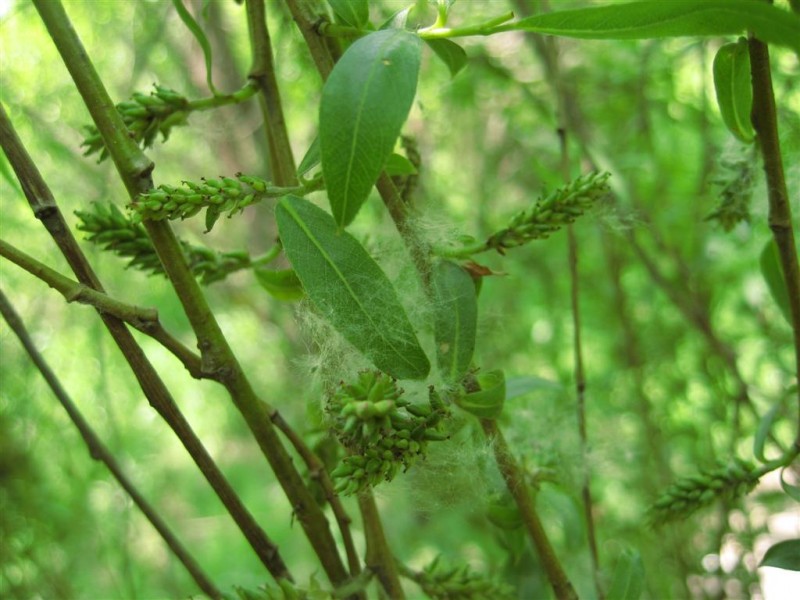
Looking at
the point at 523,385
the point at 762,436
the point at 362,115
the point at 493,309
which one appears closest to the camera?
the point at 362,115

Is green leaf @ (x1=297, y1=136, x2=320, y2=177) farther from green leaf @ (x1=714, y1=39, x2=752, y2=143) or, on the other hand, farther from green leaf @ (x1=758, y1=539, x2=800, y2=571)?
green leaf @ (x1=758, y1=539, x2=800, y2=571)

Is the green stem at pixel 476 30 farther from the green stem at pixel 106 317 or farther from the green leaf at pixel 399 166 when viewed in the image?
the green stem at pixel 106 317

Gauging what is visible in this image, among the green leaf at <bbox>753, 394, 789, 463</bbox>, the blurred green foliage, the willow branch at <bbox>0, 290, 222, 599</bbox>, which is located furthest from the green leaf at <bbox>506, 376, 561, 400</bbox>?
the willow branch at <bbox>0, 290, 222, 599</bbox>

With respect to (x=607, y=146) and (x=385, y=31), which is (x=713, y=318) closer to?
(x=607, y=146)

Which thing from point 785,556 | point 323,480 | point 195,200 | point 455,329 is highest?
point 195,200

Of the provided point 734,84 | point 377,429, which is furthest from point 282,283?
point 734,84

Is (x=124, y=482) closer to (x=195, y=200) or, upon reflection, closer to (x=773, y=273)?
(x=195, y=200)

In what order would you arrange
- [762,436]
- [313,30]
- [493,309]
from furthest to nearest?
[493,309]
[762,436]
[313,30]
